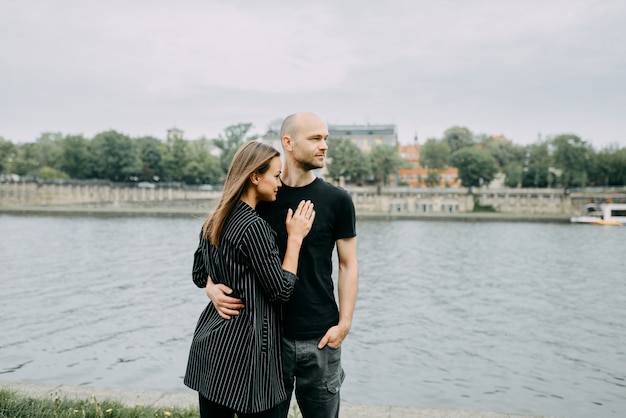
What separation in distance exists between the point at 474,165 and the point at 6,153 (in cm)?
7161

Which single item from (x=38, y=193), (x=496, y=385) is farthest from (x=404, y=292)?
(x=38, y=193)

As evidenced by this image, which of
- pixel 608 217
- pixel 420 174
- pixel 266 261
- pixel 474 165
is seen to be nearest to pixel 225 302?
pixel 266 261

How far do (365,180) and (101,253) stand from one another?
232 feet

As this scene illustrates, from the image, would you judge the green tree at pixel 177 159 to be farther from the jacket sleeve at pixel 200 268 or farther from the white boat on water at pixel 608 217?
the jacket sleeve at pixel 200 268

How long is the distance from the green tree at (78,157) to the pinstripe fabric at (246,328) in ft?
316

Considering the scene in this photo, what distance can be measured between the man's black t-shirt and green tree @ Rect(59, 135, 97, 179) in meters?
96.2

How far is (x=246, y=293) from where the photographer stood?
12.1ft

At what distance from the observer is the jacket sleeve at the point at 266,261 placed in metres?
3.60

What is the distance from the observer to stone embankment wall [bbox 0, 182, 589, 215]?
8650cm

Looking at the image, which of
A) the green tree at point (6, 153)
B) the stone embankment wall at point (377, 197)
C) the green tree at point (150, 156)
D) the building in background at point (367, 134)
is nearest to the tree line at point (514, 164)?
the stone embankment wall at point (377, 197)

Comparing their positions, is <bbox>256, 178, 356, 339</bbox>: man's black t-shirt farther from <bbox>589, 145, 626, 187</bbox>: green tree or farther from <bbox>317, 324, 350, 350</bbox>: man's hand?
<bbox>589, 145, 626, 187</bbox>: green tree

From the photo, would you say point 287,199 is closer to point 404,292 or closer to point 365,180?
point 404,292

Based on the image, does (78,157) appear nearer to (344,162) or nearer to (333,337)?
(344,162)

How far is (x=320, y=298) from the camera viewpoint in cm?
415
